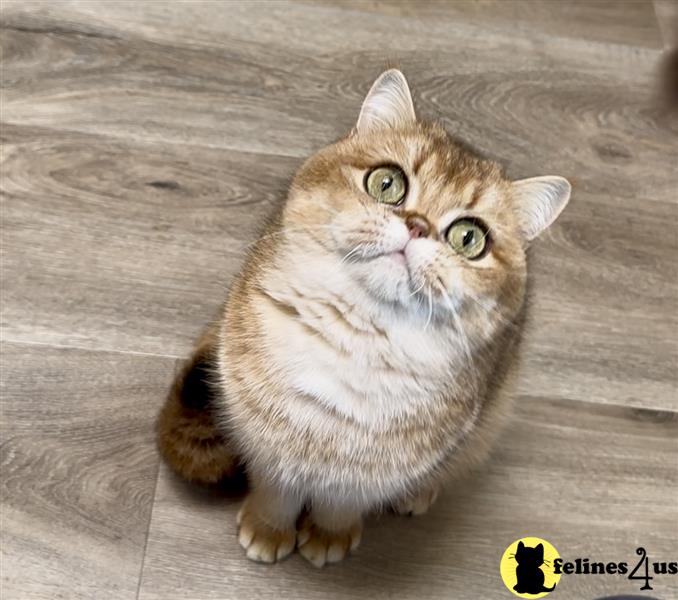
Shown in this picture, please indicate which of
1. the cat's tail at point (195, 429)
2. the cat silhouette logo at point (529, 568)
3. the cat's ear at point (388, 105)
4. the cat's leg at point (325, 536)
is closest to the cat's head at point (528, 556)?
the cat silhouette logo at point (529, 568)

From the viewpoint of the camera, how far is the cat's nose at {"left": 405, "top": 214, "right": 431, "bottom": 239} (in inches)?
30.8

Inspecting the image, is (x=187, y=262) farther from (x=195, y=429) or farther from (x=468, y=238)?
(x=468, y=238)

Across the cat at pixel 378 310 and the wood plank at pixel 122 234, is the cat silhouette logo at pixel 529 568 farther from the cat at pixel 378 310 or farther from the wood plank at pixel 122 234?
the wood plank at pixel 122 234

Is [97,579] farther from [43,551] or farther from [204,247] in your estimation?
[204,247]

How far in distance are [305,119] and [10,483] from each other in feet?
2.87

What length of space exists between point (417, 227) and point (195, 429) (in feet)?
1.61

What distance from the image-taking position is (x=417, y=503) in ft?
3.84

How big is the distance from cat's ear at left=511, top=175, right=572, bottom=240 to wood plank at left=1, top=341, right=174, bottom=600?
65cm

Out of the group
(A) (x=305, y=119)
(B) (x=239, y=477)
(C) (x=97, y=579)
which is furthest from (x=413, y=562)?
(A) (x=305, y=119)

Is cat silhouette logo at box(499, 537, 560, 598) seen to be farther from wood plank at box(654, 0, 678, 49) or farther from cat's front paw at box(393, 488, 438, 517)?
wood plank at box(654, 0, 678, 49)

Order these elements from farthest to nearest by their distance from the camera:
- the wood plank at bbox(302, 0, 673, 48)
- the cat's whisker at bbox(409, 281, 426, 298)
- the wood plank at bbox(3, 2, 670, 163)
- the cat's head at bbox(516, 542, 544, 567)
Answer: the wood plank at bbox(302, 0, 673, 48) → the wood plank at bbox(3, 2, 670, 163) → the cat's head at bbox(516, 542, 544, 567) → the cat's whisker at bbox(409, 281, 426, 298)

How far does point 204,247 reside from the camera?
4.48 feet

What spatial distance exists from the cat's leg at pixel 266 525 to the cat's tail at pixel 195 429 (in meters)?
0.06

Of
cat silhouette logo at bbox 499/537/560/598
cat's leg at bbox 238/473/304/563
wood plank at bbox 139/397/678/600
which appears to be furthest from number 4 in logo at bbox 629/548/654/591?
cat's leg at bbox 238/473/304/563
